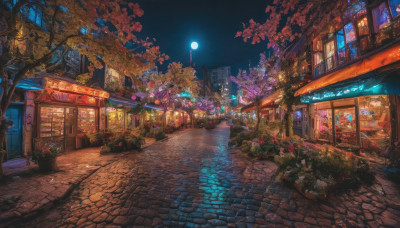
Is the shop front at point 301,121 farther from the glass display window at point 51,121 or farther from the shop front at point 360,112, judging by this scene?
the glass display window at point 51,121

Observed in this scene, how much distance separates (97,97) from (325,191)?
12.9 meters

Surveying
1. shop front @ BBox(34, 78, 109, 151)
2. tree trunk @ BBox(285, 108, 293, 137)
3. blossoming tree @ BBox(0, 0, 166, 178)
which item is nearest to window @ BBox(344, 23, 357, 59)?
tree trunk @ BBox(285, 108, 293, 137)

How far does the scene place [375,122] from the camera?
25.8 ft

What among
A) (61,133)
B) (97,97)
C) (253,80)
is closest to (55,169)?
(61,133)

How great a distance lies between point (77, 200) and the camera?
3756 millimetres

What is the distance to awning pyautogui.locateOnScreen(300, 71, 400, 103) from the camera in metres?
4.72

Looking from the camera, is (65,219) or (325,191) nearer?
(65,219)

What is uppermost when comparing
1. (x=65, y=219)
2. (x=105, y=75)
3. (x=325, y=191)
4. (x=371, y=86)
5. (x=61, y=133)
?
(x=105, y=75)

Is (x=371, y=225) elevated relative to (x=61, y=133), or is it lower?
lower

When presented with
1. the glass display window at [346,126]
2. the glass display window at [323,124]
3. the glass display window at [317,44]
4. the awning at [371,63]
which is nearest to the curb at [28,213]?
the awning at [371,63]

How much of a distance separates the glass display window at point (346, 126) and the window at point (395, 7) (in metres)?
4.80

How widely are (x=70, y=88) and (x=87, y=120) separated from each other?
291 centimetres

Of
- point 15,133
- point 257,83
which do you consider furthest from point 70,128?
point 257,83

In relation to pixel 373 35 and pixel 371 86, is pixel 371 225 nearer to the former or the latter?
pixel 371 86
